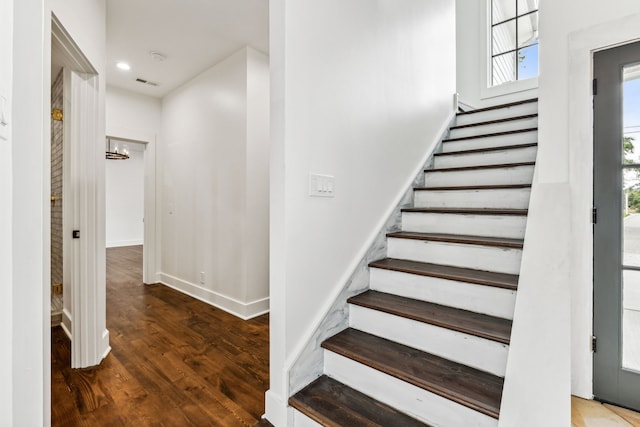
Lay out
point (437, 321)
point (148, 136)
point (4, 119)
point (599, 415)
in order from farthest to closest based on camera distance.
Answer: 1. point (148, 136)
2. point (599, 415)
3. point (437, 321)
4. point (4, 119)

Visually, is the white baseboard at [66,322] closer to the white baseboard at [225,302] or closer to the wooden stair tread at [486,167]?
the white baseboard at [225,302]

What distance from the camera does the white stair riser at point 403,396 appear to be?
1235mm

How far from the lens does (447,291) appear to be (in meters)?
1.72

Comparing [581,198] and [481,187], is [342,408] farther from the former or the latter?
[581,198]

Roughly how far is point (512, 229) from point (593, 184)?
1.93 feet

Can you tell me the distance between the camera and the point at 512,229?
1.96 metres

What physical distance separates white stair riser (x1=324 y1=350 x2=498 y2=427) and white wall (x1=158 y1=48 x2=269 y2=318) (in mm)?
1729

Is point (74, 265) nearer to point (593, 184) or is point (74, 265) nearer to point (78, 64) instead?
point (78, 64)

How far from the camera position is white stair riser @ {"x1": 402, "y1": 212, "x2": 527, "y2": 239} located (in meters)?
1.96

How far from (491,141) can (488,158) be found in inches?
11.5

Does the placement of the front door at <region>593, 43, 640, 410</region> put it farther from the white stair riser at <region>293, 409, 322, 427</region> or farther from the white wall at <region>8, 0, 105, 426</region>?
the white wall at <region>8, 0, 105, 426</region>

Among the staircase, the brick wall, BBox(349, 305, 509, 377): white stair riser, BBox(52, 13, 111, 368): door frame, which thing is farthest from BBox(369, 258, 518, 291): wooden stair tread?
the brick wall

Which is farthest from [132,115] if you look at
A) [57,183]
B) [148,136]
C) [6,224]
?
[6,224]

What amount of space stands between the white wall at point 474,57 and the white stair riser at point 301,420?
4735 mm
